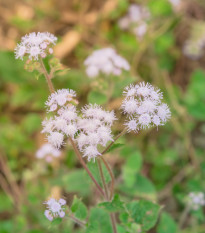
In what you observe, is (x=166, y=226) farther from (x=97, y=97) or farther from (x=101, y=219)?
(x=97, y=97)

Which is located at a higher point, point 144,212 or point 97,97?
point 97,97

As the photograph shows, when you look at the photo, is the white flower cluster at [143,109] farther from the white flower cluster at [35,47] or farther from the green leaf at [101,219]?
the green leaf at [101,219]

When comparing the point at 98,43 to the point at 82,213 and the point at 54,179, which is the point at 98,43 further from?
the point at 82,213

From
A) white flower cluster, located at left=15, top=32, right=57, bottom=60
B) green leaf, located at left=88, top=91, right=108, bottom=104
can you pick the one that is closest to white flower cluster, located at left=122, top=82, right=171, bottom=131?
white flower cluster, located at left=15, top=32, right=57, bottom=60

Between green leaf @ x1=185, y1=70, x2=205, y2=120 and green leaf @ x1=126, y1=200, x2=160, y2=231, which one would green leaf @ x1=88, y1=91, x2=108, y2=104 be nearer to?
green leaf @ x1=126, y1=200, x2=160, y2=231

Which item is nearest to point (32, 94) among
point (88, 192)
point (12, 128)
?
point (12, 128)

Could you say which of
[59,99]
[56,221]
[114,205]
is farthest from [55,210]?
[59,99]
